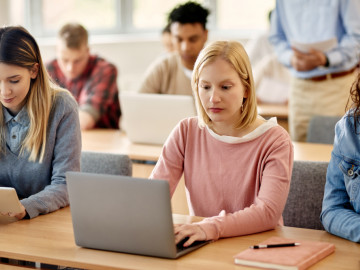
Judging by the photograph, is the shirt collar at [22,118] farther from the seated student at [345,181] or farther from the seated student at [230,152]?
the seated student at [345,181]

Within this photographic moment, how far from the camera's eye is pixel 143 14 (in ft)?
21.7

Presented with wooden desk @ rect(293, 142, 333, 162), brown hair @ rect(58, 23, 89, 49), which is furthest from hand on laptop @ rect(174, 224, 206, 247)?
brown hair @ rect(58, 23, 89, 49)

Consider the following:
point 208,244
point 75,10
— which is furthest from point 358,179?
point 75,10

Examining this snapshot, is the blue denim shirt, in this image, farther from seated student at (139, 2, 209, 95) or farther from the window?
the window

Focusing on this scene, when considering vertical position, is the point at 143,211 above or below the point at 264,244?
above

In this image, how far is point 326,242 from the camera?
5.69 ft

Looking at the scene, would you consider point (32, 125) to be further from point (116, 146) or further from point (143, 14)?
point (143, 14)

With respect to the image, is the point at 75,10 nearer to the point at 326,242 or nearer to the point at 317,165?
the point at 317,165

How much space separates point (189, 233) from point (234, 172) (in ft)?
1.23

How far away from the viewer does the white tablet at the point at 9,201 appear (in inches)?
74.4

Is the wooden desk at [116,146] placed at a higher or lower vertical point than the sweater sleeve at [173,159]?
lower

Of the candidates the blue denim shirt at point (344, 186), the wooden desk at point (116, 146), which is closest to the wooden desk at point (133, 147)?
the wooden desk at point (116, 146)

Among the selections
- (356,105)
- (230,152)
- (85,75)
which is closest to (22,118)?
(230,152)

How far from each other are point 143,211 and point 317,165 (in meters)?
0.89
